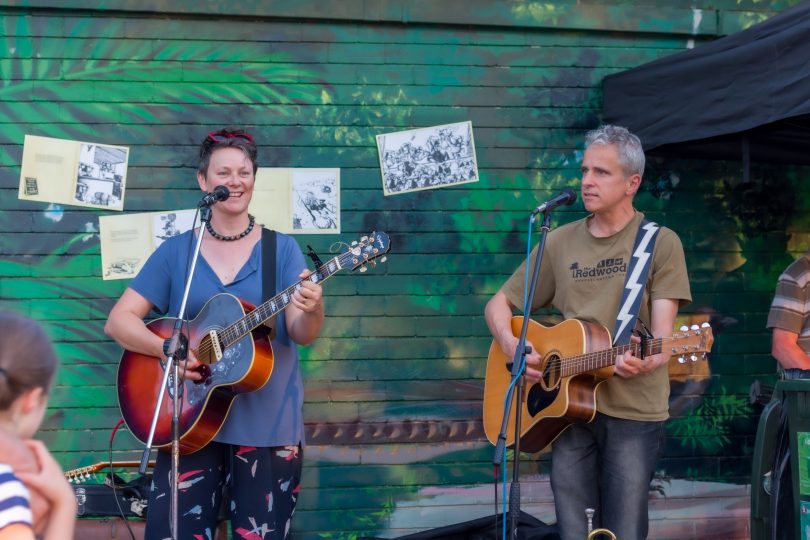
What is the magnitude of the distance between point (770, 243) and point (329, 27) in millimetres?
2975

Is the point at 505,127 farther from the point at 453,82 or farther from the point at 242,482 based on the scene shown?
the point at 242,482

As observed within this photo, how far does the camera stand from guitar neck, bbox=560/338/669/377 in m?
4.14

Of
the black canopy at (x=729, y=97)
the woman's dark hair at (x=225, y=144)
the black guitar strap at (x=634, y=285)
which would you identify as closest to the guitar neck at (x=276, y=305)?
the woman's dark hair at (x=225, y=144)

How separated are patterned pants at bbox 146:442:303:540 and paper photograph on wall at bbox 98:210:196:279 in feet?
5.68

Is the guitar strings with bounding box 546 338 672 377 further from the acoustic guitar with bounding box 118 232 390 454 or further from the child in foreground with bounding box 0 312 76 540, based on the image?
the child in foreground with bounding box 0 312 76 540

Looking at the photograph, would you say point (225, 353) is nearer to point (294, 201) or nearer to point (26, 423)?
point (294, 201)

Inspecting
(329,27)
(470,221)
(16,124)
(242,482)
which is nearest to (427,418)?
(470,221)

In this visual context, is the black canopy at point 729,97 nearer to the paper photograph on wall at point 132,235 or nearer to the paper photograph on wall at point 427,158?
the paper photograph on wall at point 427,158

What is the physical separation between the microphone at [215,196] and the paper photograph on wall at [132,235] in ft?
4.96

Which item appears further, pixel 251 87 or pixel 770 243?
pixel 770 243

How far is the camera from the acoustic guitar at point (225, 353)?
13.4 ft

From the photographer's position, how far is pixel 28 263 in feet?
18.1

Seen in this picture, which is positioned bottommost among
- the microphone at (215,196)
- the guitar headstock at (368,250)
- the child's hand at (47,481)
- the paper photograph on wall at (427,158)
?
the child's hand at (47,481)

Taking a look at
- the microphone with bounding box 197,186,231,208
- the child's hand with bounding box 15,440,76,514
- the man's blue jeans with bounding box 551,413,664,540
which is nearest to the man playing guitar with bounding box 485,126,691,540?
the man's blue jeans with bounding box 551,413,664,540
